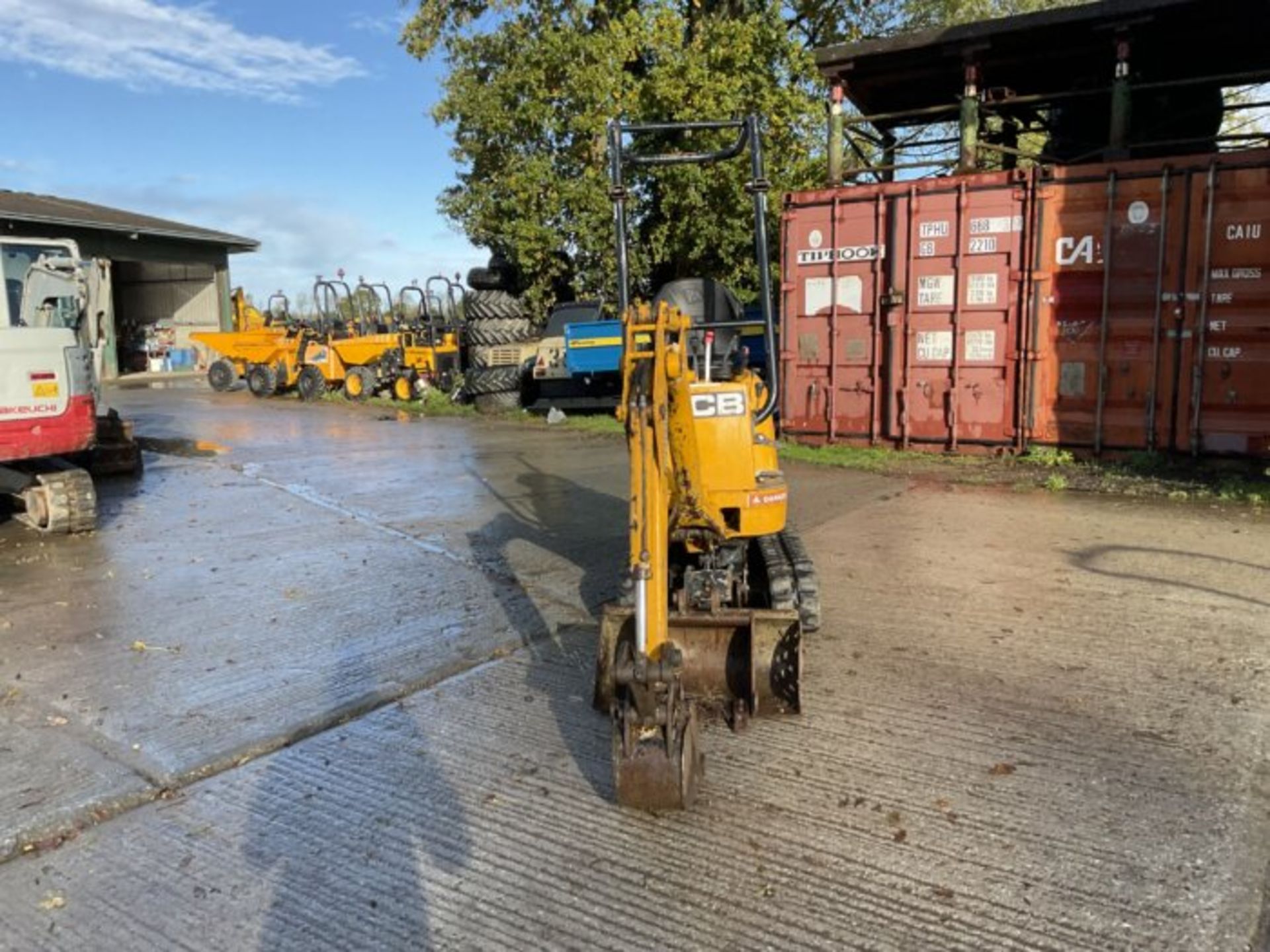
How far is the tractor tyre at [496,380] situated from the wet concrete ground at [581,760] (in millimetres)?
11253

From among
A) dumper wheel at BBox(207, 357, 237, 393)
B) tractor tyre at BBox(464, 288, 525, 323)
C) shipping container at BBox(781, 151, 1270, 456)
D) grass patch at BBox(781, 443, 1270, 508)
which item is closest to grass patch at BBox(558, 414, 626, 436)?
tractor tyre at BBox(464, 288, 525, 323)

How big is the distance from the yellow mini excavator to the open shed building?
29.7 meters

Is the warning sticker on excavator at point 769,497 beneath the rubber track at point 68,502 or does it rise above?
above

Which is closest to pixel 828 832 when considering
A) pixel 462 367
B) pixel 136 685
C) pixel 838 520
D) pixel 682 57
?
pixel 136 685

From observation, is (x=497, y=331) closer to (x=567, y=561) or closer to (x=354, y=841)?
(x=567, y=561)

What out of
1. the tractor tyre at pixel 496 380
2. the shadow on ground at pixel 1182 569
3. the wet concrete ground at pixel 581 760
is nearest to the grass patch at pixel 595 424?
the tractor tyre at pixel 496 380

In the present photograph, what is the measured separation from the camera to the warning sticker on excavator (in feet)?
14.9

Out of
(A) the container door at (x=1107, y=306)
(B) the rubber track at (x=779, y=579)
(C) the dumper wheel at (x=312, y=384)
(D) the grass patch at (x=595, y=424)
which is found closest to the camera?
(B) the rubber track at (x=779, y=579)

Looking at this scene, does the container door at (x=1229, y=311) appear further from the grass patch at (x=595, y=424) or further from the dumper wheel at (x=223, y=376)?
the dumper wheel at (x=223, y=376)

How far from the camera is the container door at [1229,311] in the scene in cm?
959

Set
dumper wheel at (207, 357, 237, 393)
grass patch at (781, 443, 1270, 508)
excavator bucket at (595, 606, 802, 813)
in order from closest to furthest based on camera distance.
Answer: excavator bucket at (595, 606, 802, 813) < grass patch at (781, 443, 1270, 508) < dumper wheel at (207, 357, 237, 393)

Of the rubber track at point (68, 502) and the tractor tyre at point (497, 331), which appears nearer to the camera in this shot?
the rubber track at point (68, 502)

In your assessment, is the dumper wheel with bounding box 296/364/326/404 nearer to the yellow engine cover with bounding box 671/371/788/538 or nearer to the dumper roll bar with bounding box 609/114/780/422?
the dumper roll bar with bounding box 609/114/780/422

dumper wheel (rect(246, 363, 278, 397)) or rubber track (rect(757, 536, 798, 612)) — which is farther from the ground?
dumper wheel (rect(246, 363, 278, 397))
